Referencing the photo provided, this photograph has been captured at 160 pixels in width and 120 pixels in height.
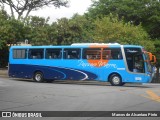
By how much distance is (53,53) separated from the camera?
28594 millimetres

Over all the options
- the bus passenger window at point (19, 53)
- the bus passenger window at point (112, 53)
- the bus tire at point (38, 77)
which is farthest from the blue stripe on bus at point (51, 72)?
the bus passenger window at point (112, 53)

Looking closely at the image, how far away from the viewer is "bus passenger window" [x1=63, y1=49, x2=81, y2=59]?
27531 mm

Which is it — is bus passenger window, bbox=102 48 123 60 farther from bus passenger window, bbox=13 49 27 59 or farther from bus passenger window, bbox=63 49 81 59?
bus passenger window, bbox=13 49 27 59

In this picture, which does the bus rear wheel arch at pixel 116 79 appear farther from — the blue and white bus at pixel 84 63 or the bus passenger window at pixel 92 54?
the bus passenger window at pixel 92 54

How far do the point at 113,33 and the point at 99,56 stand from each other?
Answer: 1264cm

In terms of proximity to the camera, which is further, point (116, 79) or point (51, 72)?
point (51, 72)

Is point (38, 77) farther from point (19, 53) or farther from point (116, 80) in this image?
point (116, 80)

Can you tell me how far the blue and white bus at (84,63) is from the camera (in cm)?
2575

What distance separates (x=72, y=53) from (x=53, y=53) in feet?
5.37

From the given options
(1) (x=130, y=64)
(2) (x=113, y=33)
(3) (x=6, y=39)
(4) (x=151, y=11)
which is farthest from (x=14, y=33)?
(1) (x=130, y=64)

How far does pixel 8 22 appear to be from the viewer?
43031 millimetres

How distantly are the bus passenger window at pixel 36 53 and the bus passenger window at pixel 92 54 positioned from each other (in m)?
3.63

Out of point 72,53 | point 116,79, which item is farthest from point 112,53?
point 72,53

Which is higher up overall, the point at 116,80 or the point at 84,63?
the point at 84,63
